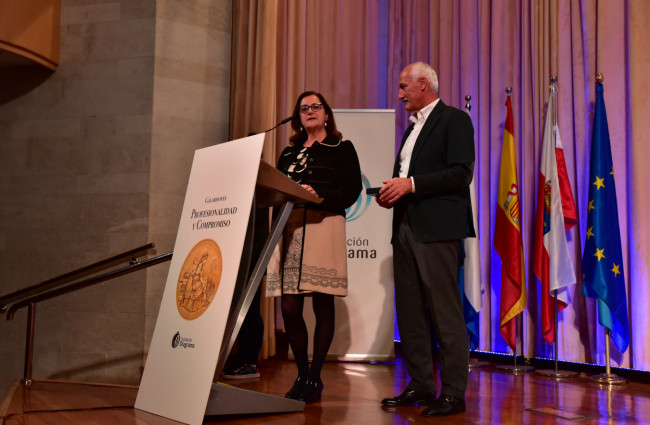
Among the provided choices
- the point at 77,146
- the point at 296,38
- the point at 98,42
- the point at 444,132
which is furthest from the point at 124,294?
the point at 444,132

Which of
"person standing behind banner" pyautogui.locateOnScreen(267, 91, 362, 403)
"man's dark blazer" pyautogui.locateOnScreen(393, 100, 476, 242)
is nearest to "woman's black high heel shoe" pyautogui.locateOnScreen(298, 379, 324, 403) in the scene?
"person standing behind banner" pyautogui.locateOnScreen(267, 91, 362, 403)

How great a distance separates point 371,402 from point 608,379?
1.95 m

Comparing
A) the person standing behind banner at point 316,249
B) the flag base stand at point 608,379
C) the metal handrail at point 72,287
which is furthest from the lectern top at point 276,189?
the flag base stand at point 608,379

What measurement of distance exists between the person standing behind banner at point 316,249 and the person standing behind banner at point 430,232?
284mm

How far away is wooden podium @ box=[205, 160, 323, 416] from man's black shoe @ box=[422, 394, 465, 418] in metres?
0.57

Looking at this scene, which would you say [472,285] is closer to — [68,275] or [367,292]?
[367,292]

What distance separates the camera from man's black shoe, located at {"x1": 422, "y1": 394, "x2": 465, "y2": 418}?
9.50 feet

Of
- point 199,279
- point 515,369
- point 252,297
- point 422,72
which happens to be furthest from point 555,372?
point 199,279

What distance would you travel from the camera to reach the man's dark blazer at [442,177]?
2.97 meters

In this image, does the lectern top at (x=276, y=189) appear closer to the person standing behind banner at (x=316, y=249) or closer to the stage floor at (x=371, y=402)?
the person standing behind banner at (x=316, y=249)

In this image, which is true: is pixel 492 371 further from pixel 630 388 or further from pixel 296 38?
pixel 296 38

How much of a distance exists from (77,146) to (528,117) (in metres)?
3.71

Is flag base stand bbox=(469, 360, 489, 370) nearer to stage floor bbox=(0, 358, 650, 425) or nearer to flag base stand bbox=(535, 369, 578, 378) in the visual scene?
stage floor bbox=(0, 358, 650, 425)

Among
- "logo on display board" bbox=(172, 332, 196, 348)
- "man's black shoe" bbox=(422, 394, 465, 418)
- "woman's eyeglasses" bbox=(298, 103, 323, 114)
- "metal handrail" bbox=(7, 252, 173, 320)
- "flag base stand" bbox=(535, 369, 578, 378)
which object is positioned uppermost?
"woman's eyeglasses" bbox=(298, 103, 323, 114)
